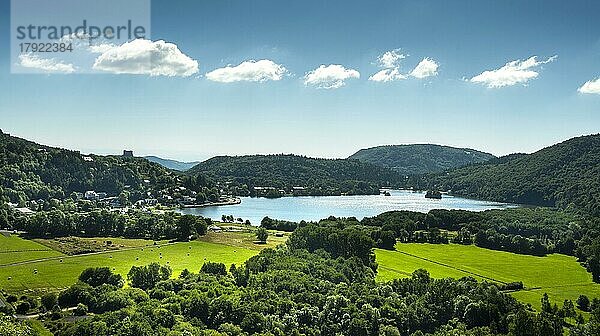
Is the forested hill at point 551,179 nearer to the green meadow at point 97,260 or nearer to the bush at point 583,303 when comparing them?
the bush at point 583,303

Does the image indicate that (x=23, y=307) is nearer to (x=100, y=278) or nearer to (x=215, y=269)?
(x=100, y=278)

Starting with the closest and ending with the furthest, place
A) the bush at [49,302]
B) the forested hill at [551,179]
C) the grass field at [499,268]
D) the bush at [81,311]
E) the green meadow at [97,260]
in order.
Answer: the bush at [81,311] < the bush at [49,302] < the green meadow at [97,260] < the grass field at [499,268] < the forested hill at [551,179]

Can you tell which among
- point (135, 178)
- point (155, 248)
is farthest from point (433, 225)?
point (135, 178)

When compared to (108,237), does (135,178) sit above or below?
above

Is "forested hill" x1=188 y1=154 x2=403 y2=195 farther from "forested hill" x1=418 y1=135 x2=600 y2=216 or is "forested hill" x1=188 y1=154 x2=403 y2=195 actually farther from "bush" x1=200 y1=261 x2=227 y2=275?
"bush" x1=200 y1=261 x2=227 y2=275

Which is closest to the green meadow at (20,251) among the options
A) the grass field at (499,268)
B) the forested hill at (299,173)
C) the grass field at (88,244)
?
the grass field at (88,244)

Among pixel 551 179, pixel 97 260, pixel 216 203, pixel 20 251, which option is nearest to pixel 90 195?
pixel 216 203

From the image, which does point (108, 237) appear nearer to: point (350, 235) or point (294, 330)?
point (350, 235)
